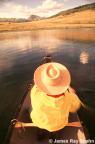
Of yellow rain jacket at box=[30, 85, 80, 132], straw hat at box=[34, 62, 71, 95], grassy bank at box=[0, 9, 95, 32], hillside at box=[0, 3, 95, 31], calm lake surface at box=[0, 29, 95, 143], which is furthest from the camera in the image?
hillside at box=[0, 3, 95, 31]

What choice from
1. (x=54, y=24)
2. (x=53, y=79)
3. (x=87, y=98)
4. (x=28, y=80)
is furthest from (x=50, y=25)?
(x=53, y=79)

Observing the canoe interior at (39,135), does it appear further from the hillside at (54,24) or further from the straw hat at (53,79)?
the hillside at (54,24)

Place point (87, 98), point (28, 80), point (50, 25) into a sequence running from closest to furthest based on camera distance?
1. point (87, 98)
2. point (28, 80)
3. point (50, 25)

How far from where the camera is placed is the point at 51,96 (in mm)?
5000

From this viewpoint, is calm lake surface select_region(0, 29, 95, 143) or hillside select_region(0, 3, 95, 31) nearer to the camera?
calm lake surface select_region(0, 29, 95, 143)

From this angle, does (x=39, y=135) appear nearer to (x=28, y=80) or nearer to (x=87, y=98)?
(x=87, y=98)

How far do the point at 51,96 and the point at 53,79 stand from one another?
438mm

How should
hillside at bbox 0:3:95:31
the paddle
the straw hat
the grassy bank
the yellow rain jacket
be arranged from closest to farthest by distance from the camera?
the straw hat → the yellow rain jacket → the paddle → the grassy bank → hillside at bbox 0:3:95:31

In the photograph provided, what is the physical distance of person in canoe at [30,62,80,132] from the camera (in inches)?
196

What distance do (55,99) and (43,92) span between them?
352 millimetres

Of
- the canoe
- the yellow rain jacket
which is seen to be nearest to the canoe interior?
the canoe

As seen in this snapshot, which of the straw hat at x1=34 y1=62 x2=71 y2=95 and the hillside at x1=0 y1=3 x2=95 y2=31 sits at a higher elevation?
the straw hat at x1=34 y1=62 x2=71 y2=95

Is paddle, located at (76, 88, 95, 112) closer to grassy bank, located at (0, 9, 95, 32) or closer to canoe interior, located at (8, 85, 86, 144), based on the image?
canoe interior, located at (8, 85, 86, 144)

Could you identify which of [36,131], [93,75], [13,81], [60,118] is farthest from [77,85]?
[60,118]
